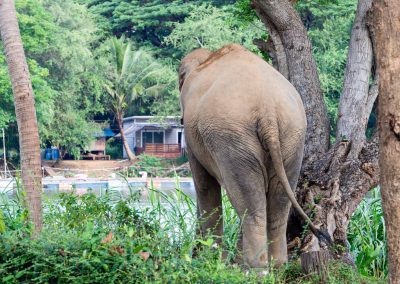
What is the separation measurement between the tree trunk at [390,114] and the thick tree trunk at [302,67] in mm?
3495

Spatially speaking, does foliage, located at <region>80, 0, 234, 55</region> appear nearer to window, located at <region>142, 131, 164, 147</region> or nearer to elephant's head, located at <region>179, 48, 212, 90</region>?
window, located at <region>142, 131, 164, 147</region>

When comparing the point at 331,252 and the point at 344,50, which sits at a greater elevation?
the point at 344,50

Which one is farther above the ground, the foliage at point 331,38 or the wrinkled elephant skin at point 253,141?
the foliage at point 331,38

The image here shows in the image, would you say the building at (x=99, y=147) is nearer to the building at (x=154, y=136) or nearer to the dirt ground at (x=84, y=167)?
the building at (x=154, y=136)

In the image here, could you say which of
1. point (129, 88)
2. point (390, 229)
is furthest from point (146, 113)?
point (390, 229)

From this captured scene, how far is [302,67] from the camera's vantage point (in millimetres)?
7516

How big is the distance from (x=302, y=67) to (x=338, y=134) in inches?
27.5

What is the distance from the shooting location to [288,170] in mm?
5418

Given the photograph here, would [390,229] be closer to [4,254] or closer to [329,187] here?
[4,254]

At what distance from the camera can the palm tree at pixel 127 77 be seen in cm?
4322

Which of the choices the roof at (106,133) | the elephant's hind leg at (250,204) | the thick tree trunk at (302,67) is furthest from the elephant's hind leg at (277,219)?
the roof at (106,133)

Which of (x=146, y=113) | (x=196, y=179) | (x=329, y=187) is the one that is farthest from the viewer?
(x=146, y=113)

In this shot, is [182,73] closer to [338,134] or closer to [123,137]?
[338,134]

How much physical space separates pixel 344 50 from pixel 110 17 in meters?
15.9
